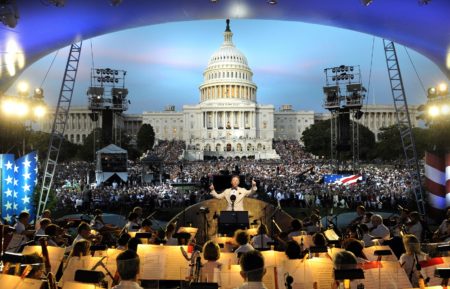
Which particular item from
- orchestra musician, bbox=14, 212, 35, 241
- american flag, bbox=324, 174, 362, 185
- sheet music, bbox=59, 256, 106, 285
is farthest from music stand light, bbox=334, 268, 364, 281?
american flag, bbox=324, 174, 362, 185

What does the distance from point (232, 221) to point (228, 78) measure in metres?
129

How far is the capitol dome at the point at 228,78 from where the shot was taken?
13989cm

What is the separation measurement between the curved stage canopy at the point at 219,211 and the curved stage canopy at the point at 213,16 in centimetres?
579

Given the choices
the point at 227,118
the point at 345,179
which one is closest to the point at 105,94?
the point at 345,179

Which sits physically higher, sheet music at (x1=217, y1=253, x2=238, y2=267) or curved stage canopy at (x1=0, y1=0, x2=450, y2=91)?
curved stage canopy at (x1=0, y1=0, x2=450, y2=91)

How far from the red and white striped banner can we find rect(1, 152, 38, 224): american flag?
16.4m

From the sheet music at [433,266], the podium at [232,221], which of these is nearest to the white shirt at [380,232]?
the sheet music at [433,266]

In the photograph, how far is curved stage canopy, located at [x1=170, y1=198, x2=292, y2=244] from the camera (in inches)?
547

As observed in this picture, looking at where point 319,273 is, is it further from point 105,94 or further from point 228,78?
point 228,78

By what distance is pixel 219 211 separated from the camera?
14531 millimetres

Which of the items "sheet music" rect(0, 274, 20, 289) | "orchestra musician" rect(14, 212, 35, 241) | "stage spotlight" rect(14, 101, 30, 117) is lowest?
"sheet music" rect(0, 274, 20, 289)

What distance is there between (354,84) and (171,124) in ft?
374

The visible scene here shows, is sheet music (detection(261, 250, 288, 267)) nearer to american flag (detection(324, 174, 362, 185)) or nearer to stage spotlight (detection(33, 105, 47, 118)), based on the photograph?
stage spotlight (detection(33, 105, 47, 118))

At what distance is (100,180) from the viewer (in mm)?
39688
